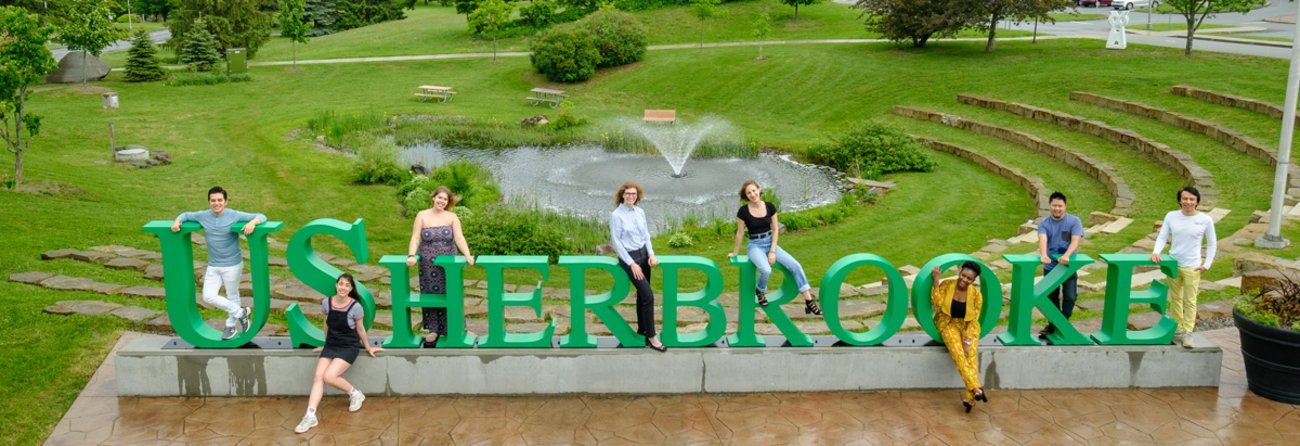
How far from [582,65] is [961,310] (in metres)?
27.0

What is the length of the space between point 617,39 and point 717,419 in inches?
1119

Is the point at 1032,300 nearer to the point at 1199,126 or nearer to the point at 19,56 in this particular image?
the point at 1199,126

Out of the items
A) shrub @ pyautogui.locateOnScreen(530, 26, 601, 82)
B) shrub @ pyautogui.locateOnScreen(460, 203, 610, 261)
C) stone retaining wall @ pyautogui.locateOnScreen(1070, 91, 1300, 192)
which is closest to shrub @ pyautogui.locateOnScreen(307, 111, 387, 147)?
shrub @ pyautogui.locateOnScreen(530, 26, 601, 82)

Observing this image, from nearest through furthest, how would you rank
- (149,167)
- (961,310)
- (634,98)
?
(961,310) → (149,167) → (634,98)

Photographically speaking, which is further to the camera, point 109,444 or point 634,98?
point 634,98

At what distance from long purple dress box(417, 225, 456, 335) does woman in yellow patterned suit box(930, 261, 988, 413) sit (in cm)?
412

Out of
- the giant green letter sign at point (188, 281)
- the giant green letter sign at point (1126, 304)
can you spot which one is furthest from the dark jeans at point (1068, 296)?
the giant green letter sign at point (188, 281)

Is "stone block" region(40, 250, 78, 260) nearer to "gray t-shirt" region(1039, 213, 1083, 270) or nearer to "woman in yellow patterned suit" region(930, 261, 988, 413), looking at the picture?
"woman in yellow patterned suit" region(930, 261, 988, 413)

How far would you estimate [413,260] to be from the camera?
8.16 meters

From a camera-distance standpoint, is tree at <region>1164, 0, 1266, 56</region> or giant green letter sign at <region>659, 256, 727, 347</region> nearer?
giant green letter sign at <region>659, 256, 727, 347</region>

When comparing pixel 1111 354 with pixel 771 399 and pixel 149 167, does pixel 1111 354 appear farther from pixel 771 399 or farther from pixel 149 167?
pixel 149 167

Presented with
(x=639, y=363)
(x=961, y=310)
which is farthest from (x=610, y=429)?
(x=961, y=310)

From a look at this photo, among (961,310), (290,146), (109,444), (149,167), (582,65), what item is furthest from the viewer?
(582,65)

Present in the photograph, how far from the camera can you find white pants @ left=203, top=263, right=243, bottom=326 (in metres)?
8.72
